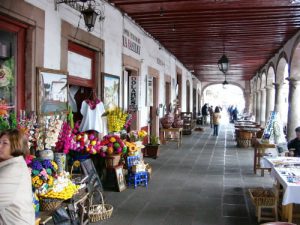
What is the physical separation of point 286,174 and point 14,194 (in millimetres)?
3390

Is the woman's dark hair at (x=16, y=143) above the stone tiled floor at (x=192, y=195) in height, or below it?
above

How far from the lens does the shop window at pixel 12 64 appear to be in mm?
4234

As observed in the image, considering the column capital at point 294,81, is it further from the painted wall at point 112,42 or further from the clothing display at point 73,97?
the clothing display at point 73,97

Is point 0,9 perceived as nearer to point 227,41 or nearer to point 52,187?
point 52,187

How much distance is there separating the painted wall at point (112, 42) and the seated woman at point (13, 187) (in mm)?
2373

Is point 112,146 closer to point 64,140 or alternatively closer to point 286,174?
point 64,140

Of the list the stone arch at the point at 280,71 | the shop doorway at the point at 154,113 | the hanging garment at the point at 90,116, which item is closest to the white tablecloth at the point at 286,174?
the hanging garment at the point at 90,116

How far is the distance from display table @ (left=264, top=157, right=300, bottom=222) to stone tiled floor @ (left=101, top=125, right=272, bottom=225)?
62cm

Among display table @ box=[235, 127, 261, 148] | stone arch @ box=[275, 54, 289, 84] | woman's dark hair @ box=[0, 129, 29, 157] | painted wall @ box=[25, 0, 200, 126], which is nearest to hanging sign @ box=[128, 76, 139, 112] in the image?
painted wall @ box=[25, 0, 200, 126]

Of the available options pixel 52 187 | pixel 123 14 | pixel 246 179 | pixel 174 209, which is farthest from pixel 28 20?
pixel 246 179

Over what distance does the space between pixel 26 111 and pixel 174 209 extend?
7.86ft

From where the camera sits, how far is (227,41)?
36.6 feet

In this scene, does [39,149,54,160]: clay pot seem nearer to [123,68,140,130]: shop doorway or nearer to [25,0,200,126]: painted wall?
[25,0,200,126]: painted wall

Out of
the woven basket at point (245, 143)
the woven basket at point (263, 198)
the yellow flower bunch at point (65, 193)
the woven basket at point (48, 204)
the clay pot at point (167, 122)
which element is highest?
the clay pot at point (167, 122)
